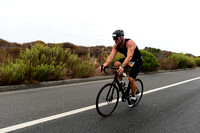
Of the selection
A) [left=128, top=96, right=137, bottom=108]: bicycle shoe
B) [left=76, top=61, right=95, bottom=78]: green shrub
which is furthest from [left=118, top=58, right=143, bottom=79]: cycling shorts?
[left=76, top=61, right=95, bottom=78]: green shrub

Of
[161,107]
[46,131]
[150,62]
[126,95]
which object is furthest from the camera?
[150,62]

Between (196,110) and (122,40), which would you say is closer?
(122,40)

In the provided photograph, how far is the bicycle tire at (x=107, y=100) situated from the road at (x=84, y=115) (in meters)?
0.15

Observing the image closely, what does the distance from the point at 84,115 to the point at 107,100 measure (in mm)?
684

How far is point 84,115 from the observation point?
3795 mm

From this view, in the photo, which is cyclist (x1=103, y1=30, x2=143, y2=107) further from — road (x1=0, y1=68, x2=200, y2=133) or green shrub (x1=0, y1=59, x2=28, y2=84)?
green shrub (x1=0, y1=59, x2=28, y2=84)

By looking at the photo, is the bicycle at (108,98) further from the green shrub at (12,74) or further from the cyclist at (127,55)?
the green shrub at (12,74)

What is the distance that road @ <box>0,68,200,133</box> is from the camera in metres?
3.19

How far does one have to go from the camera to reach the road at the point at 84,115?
319cm

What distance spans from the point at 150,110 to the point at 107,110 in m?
1.37

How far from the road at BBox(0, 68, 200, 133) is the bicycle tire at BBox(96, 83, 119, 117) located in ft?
0.50

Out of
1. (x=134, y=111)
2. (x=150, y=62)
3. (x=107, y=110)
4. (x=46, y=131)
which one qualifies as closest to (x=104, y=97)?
(x=107, y=110)

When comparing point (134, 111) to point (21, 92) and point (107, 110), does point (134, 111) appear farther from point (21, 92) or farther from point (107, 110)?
point (21, 92)

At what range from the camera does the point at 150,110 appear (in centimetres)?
440
